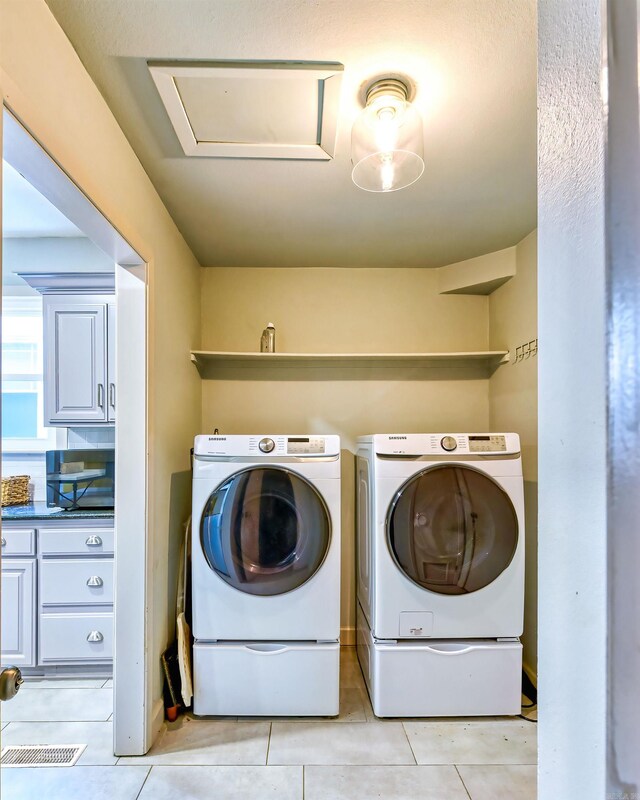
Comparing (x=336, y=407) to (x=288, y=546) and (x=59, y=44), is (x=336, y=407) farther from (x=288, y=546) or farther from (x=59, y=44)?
(x=59, y=44)

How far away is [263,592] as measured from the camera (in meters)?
2.01

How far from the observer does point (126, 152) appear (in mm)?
1584

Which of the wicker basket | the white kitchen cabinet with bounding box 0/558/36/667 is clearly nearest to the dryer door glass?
the white kitchen cabinet with bounding box 0/558/36/667

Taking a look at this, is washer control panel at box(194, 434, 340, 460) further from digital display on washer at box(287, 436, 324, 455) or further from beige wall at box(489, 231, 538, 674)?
beige wall at box(489, 231, 538, 674)

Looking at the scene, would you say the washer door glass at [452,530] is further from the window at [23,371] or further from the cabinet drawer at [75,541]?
the window at [23,371]

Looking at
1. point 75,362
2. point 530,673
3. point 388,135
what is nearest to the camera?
point 388,135

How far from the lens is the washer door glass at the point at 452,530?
2.02m

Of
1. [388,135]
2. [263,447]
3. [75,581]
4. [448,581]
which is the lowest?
[75,581]

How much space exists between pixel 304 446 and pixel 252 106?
138cm

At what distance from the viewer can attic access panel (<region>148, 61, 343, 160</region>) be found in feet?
4.17

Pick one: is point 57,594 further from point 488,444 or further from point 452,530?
point 488,444

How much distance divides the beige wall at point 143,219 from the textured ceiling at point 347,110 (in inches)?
3.5

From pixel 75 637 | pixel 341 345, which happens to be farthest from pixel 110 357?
pixel 75 637

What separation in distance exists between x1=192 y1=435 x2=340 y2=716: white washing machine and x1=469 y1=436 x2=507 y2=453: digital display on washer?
2.44 feet
